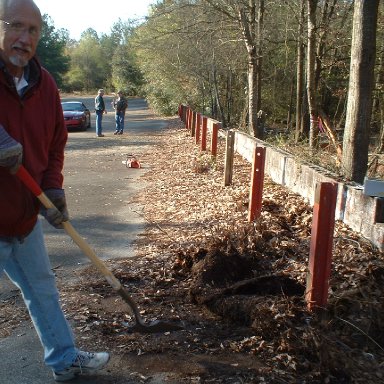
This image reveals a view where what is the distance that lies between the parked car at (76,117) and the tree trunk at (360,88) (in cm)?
1880

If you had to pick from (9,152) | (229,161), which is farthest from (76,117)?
(9,152)

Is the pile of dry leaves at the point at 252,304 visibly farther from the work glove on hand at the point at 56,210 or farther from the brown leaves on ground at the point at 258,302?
the work glove on hand at the point at 56,210

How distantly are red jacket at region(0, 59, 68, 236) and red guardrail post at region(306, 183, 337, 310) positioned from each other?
1953 mm

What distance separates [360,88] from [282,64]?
18.3m

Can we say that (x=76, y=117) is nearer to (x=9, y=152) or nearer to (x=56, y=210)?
(x=56, y=210)

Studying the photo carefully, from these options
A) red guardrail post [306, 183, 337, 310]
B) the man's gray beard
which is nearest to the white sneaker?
red guardrail post [306, 183, 337, 310]

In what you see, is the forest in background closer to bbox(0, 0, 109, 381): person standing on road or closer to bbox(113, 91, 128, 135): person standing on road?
bbox(113, 91, 128, 135): person standing on road

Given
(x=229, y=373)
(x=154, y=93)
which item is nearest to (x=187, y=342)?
(x=229, y=373)

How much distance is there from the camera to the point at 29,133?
3053mm

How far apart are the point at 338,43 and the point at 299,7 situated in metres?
1.70

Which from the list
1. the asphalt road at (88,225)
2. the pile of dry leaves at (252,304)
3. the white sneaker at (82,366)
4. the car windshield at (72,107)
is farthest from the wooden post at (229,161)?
the car windshield at (72,107)

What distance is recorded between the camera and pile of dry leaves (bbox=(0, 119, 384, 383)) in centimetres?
353

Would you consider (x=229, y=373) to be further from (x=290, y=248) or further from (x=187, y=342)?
(x=290, y=248)

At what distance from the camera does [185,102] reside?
112ft
